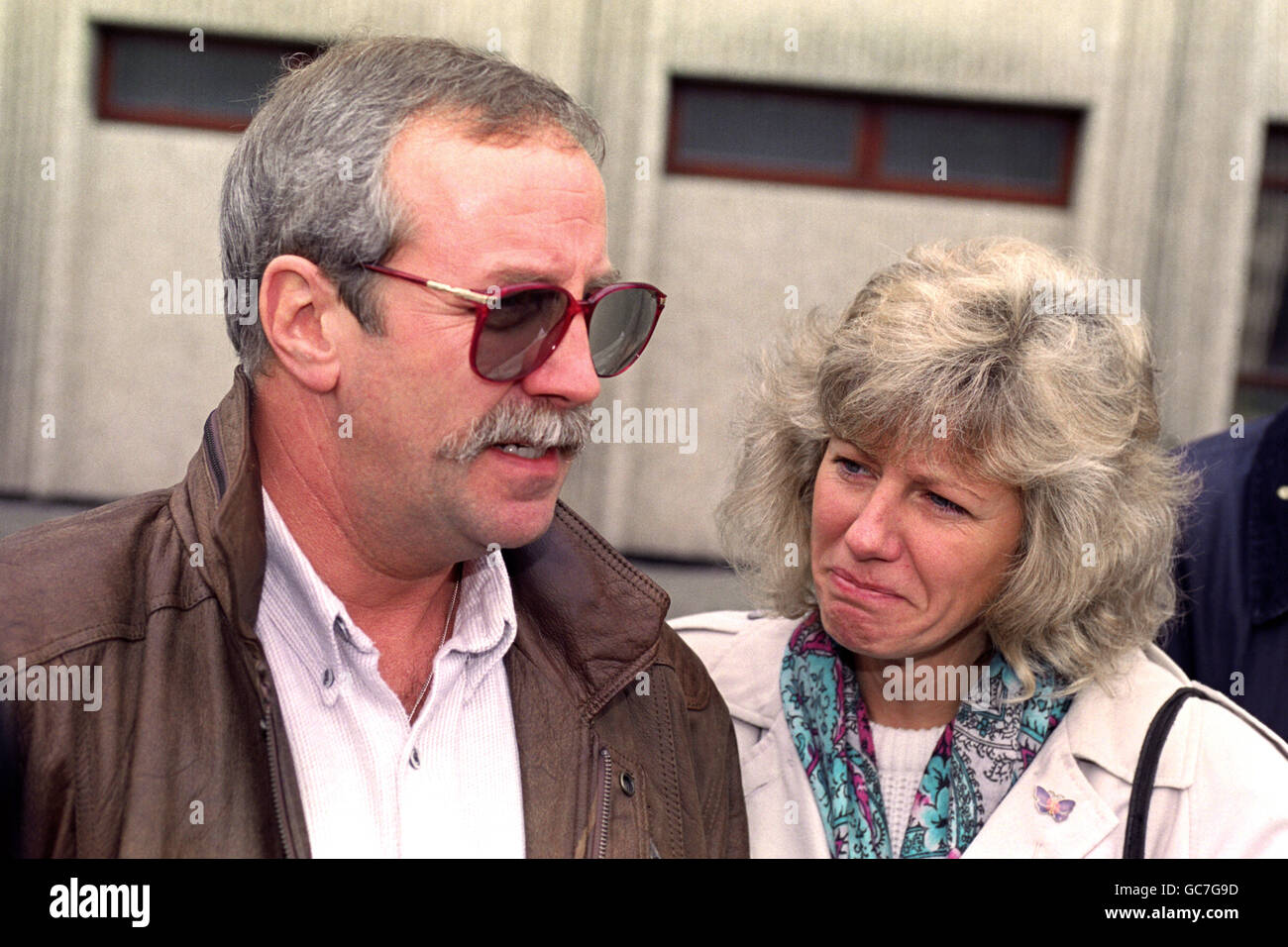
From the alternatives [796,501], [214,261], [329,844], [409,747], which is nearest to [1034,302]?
[796,501]

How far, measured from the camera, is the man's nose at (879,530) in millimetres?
2357

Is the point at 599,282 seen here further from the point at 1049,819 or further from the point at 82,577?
the point at 1049,819

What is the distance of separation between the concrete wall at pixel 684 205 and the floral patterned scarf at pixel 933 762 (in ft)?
18.4

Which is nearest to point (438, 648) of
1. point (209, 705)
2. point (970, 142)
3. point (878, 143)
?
point (209, 705)

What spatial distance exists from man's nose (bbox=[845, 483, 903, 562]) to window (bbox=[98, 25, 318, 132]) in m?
6.82

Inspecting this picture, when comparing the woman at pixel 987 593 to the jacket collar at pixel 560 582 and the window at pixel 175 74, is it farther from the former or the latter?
the window at pixel 175 74

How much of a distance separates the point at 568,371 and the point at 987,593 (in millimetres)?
989

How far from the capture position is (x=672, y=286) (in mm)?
8211

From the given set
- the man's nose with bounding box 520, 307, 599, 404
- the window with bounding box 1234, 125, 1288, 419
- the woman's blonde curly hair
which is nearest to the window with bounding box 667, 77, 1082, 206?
the window with bounding box 1234, 125, 1288, 419

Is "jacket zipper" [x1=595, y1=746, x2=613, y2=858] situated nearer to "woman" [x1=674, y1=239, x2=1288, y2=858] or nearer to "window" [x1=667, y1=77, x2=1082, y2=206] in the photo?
"woman" [x1=674, y1=239, x2=1288, y2=858]

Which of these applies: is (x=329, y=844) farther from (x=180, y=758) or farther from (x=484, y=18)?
(x=484, y=18)

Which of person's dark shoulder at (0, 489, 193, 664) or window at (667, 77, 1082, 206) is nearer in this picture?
person's dark shoulder at (0, 489, 193, 664)

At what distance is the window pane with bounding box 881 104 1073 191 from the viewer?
8312mm
